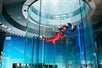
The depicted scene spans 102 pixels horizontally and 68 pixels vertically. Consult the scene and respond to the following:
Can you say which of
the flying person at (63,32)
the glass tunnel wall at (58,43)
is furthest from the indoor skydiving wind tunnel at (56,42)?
the flying person at (63,32)

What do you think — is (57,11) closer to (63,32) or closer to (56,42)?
(63,32)

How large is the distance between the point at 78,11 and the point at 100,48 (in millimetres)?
1426

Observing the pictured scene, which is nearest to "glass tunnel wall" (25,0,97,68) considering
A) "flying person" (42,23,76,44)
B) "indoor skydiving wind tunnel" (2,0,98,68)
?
"indoor skydiving wind tunnel" (2,0,98,68)

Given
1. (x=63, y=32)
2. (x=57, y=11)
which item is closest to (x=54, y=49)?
(x=63, y=32)

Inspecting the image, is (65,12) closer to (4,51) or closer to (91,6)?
(91,6)

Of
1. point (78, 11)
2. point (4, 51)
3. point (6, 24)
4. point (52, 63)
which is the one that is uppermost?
point (78, 11)

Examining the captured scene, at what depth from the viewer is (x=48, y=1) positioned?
4344mm

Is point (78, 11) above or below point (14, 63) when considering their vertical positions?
above

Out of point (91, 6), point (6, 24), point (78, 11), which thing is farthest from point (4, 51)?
point (91, 6)

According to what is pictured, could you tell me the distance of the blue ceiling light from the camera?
170 inches

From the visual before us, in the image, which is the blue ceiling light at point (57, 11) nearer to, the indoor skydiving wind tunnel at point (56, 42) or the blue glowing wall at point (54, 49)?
the indoor skydiving wind tunnel at point (56, 42)

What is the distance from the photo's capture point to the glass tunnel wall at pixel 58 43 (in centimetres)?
383

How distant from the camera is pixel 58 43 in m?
5.20

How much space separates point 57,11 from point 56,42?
1.01 metres
